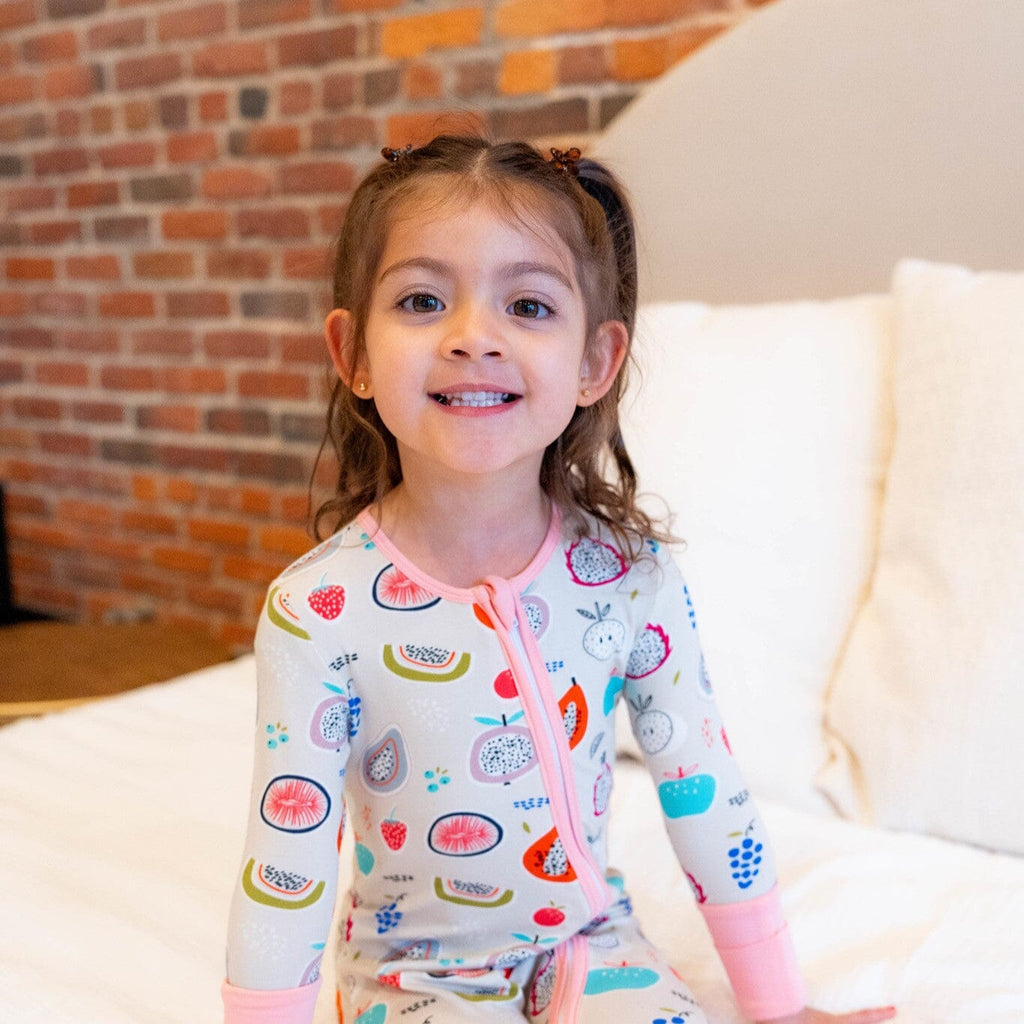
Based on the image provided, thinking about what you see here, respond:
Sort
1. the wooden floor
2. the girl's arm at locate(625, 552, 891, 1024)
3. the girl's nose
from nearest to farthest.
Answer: the girl's nose, the girl's arm at locate(625, 552, 891, 1024), the wooden floor

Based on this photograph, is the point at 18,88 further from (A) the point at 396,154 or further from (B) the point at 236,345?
(A) the point at 396,154

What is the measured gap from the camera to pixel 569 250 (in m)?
0.70

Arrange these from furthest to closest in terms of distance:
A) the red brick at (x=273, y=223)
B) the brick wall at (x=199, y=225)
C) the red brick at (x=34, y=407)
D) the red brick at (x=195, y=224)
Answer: the red brick at (x=34, y=407) → the red brick at (x=195, y=224) → the red brick at (x=273, y=223) → the brick wall at (x=199, y=225)

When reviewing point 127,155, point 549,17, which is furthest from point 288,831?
point 127,155

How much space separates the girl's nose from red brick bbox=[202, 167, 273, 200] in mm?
1294

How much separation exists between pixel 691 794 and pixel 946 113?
0.84 metres

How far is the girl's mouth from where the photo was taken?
26.0 inches

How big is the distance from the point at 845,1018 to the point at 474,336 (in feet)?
1.77

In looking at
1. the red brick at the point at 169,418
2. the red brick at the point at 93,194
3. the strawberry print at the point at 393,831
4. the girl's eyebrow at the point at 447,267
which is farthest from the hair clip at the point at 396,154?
the red brick at the point at 93,194

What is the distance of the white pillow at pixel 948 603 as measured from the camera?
0.89 meters

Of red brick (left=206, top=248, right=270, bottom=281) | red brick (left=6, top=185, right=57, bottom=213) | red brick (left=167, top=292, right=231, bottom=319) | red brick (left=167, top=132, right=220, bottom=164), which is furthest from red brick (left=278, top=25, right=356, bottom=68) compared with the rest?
red brick (left=6, top=185, right=57, bottom=213)

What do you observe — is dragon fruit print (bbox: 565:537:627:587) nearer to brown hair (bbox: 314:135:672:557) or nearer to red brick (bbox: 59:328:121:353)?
brown hair (bbox: 314:135:672:557)

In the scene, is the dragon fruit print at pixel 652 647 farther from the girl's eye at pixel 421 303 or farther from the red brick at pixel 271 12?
the red brick at pixel 271 12

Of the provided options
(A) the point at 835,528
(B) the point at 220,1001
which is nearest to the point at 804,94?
(A) the point at 835,528
